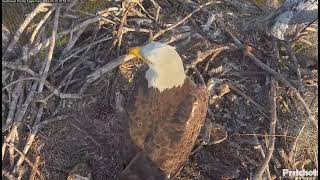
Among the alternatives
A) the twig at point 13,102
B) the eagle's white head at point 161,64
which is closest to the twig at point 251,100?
the eagle's white head at point 161,64

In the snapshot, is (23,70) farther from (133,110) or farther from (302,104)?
(302,104)

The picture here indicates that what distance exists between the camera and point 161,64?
4.57 m

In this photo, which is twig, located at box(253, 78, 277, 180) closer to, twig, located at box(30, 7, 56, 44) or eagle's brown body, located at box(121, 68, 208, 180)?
eagle's brown body, located at box(121, 68, 208, 180)

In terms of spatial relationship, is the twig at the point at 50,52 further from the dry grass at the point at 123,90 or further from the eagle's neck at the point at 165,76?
the eagle's neck at the point at 165,76

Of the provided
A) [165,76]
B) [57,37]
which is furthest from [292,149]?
[57,37]

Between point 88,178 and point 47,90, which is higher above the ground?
point 47,90

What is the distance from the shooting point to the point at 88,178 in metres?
4.97

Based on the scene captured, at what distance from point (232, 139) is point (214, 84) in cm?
64

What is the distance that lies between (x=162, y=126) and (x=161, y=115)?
0.38 feet

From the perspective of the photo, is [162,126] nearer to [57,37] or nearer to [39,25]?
[57,37]

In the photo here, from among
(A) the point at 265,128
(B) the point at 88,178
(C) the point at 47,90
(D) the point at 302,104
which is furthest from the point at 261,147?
(C) the point at 47,90

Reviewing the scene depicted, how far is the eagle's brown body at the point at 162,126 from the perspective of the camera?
462 cm

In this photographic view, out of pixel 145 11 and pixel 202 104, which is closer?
pixel 202 104

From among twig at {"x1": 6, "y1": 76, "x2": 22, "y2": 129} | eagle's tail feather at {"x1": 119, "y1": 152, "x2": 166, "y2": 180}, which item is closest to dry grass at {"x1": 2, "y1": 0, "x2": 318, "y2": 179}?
twig at {"x1": 6, "y1": 76, "x2": 22, "y2": 129}
